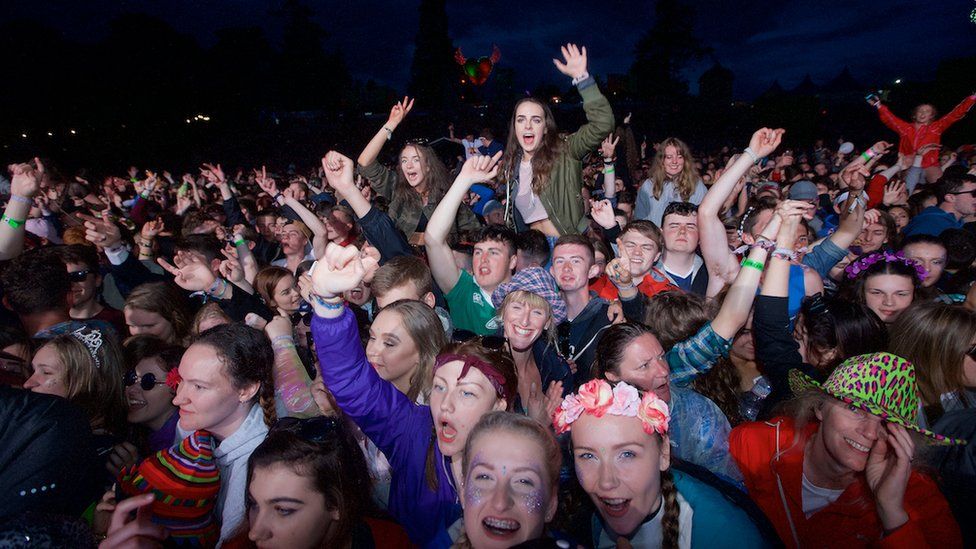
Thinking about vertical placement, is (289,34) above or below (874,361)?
above

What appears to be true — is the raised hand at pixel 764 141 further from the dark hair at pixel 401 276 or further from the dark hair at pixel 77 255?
the dark hair at pixel 77 255

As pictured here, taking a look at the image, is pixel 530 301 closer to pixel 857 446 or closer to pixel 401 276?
pixel 401 276

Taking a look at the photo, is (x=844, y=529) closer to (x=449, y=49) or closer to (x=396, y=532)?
(x=396, y=532)

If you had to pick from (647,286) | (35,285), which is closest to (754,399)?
(647,286)

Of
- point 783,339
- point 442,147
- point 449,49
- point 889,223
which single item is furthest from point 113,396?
point 449,49

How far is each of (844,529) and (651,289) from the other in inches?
83.7

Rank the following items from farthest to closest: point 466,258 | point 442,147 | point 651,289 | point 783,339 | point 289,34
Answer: point 289,34 < point 442,147 < point 466,258 < point 651,289 < point 783,339

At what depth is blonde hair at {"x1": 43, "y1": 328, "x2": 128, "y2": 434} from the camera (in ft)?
8.55

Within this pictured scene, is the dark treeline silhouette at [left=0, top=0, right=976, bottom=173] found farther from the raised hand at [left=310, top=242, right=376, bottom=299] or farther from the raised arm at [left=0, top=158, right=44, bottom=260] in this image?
the raised hand at [left=310, top=242, right=376, bottom=299]

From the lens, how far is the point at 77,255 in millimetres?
3949

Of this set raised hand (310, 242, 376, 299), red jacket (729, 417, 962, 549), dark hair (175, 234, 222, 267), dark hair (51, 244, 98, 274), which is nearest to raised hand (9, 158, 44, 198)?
dark hair (51, 244, 98, 274)

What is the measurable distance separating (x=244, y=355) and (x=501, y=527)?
1.60 meters

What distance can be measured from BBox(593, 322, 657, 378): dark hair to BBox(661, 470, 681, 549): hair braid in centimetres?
66

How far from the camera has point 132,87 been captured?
18.2 meters
